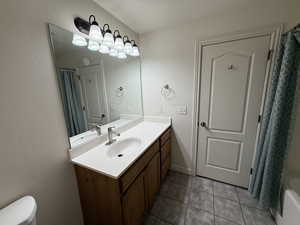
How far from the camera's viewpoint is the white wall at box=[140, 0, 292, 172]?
1.42 metres

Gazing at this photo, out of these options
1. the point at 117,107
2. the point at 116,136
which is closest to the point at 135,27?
the point at 117,107

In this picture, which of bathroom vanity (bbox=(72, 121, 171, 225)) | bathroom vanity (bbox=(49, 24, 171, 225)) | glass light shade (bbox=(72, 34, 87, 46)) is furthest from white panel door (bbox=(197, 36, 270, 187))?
glass light shade (bbox=(72, 34, 87, 46))

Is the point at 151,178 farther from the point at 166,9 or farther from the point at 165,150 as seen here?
the point at 166,9

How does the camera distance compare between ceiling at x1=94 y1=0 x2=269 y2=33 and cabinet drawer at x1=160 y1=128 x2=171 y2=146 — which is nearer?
ceiling at x1=94 y1=0 x2=269 y2=33

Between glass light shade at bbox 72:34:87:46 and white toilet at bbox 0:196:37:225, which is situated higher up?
glass light shade at bbox 72:34:87:46

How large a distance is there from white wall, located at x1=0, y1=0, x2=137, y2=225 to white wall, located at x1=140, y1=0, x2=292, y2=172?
1.09m

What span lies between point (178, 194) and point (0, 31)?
7.48 ft

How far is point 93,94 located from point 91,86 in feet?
0.29

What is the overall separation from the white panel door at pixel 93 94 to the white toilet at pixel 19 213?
73cm

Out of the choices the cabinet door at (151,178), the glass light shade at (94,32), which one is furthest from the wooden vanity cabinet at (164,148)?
the glass light shade at (94,32)

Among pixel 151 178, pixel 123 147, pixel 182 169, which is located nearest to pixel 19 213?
pixel 123 147

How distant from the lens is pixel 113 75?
1.70 meters

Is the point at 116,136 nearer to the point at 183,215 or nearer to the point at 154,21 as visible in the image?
the point at 183,215

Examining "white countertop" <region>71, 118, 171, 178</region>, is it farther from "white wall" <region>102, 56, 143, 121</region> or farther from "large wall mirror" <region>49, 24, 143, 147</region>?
"white wall" <region>102, 56, 143, 121</region>
